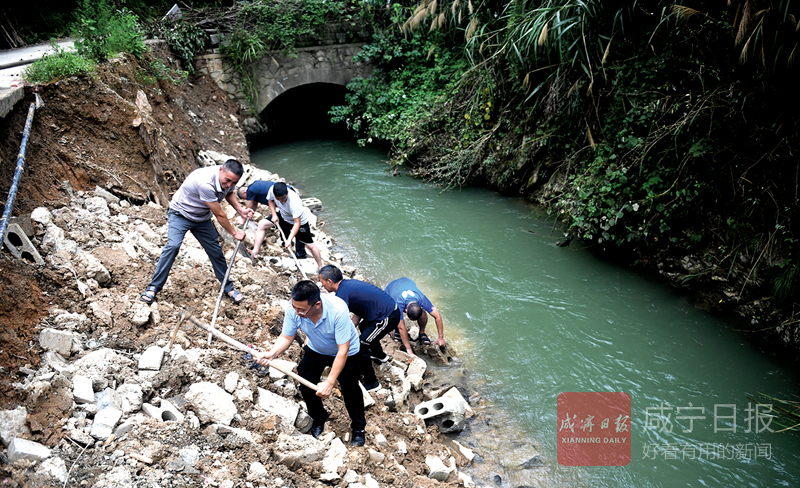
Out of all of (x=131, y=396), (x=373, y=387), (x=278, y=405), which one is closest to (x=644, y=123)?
(x=373, y=387)

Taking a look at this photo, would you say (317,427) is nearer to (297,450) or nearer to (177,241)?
(297,450)

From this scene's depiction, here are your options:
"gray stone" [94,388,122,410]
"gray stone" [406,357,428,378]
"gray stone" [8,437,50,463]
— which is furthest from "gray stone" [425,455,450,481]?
"gray stone" [8,437,50,463]

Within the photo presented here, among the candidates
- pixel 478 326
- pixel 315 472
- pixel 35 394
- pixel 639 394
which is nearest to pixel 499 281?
pixel 478 326

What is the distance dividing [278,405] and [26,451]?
1.49m

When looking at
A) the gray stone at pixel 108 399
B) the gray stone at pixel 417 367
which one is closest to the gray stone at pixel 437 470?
the gray stone at pixel 417 367

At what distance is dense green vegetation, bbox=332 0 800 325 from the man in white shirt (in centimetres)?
400

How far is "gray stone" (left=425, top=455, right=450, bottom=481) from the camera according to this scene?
371 cm

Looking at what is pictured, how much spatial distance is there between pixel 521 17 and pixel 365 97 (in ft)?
18.0

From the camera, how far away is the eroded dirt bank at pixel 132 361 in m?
2.73

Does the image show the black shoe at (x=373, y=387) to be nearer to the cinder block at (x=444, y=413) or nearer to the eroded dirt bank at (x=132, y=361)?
the eroded dirt bank at (x=132, y=361)

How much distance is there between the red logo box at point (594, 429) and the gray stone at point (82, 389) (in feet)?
12.5

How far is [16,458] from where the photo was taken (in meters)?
2.45

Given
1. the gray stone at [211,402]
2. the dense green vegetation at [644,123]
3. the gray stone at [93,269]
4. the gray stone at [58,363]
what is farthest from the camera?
the dense green vegetation at [644,123]

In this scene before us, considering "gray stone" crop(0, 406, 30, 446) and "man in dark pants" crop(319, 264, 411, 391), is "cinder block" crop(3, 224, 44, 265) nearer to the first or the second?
"gray stone" crop(0, 406, 30, 446)
